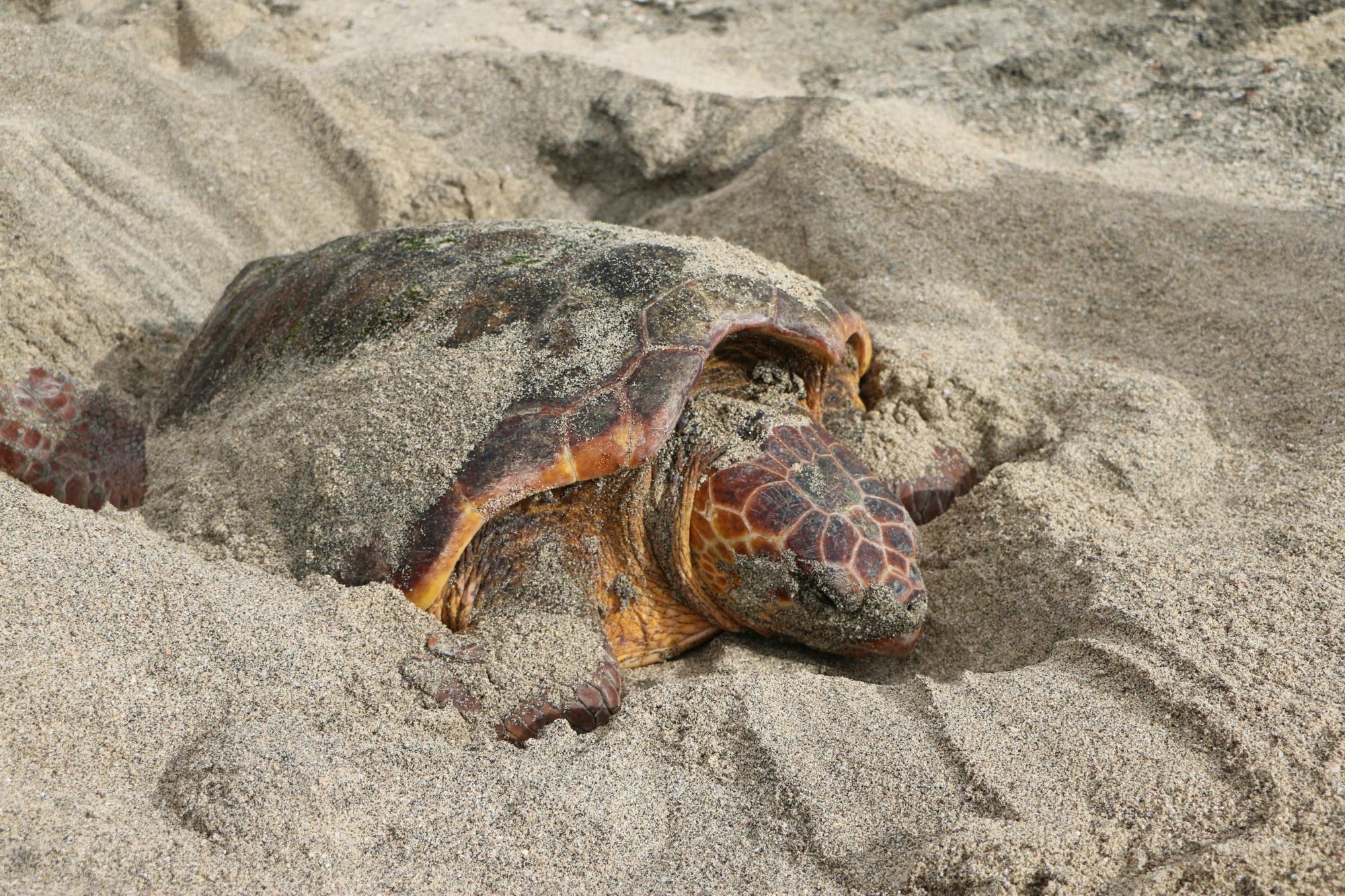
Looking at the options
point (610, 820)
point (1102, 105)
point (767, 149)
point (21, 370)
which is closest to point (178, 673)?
point (610, 820)

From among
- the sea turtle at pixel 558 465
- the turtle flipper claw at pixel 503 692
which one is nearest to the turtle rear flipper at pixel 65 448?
the sea turtle at pixel 558 465

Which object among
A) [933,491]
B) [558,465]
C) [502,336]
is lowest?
[933,491]

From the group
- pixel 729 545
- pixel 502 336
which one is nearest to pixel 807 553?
pixel 729 545

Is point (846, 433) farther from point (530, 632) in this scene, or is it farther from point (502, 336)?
point (530, 632)

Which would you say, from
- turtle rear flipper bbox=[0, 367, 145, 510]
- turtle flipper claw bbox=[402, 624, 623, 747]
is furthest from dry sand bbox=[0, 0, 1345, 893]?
turtle rear flipper bbox=[0, 367, 145, 510]

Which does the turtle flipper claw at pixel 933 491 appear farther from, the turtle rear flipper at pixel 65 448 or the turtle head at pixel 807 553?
the turtle rear flipper at pixel 65 448

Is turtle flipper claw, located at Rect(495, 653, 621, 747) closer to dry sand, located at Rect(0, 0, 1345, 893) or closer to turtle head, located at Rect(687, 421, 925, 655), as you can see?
dry sand, located at Rect(0, 0, 1345, 893)

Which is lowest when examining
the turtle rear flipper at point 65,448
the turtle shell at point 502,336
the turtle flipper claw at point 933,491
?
the turtle flipper claw at point 933,491
